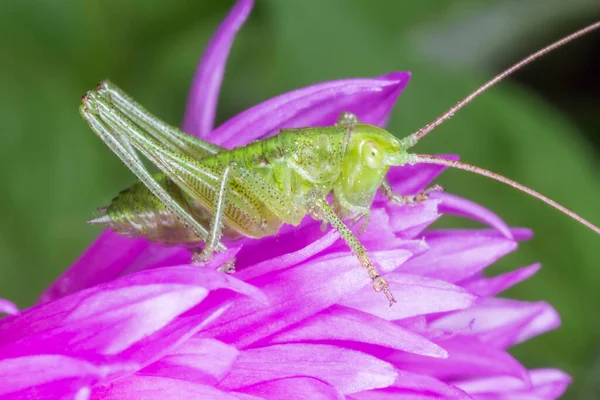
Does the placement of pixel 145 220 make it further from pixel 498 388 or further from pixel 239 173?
pixel 498 388

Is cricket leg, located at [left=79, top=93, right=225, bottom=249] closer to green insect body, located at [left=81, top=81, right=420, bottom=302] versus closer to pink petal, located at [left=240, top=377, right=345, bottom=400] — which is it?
green insect body, located at [left=81, top=81, right=420, bottom=302]

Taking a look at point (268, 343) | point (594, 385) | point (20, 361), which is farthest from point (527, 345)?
A: point (20, 361)

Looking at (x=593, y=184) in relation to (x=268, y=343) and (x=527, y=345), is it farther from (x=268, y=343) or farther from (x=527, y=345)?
(x=268, y=343)

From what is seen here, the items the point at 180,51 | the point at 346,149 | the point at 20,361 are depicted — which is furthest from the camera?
the point at 180,51

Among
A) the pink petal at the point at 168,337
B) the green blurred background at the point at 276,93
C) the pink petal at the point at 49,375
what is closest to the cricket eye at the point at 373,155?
the pink petal at the point at 168,337

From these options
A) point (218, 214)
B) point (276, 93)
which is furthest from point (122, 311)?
point (276, 93)
